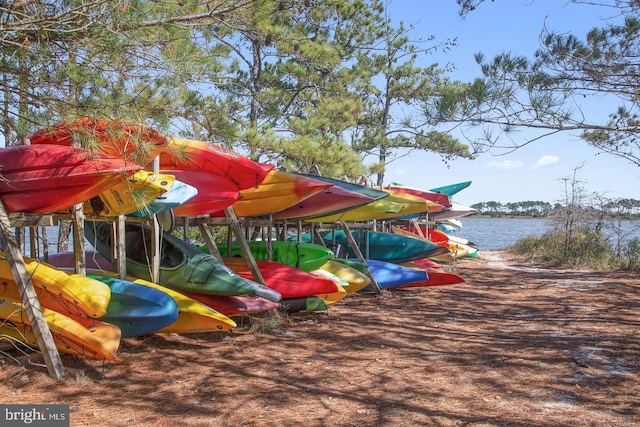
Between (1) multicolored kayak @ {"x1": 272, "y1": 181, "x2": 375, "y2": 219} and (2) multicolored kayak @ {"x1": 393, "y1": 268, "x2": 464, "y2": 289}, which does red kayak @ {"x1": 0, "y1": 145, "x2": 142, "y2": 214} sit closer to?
(1) multicolored kayak @ {"x1": 272, "y1": 181, "x2": 375, "y2": 219}

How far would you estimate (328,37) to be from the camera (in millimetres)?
14617

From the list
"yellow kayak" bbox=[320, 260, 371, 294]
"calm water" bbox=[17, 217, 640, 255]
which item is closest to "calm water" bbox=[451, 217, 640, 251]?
"calm water" bbox=[17, 217, 640, 255]

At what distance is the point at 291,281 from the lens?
25.2ft

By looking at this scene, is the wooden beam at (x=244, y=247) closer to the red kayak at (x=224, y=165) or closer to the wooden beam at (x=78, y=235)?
the red kayak at (x=224, y=165)

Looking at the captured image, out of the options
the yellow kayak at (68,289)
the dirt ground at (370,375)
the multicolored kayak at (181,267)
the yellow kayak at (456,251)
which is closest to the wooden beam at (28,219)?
the yellow kayak at (68,289)

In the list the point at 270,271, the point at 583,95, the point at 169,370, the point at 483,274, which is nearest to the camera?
the point at 169,370

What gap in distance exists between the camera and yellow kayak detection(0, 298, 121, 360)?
485 centimetres

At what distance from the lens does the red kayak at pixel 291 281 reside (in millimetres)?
7582

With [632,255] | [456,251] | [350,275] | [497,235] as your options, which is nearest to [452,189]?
[456,251]

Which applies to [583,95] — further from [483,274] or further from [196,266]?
[483,274]

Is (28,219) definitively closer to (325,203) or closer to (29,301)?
(29,301)

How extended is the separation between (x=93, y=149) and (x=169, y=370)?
6.42ft

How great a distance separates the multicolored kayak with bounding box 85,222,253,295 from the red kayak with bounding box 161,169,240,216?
0.39 m

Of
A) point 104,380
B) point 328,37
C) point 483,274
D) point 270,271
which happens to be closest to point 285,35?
point 270,271
